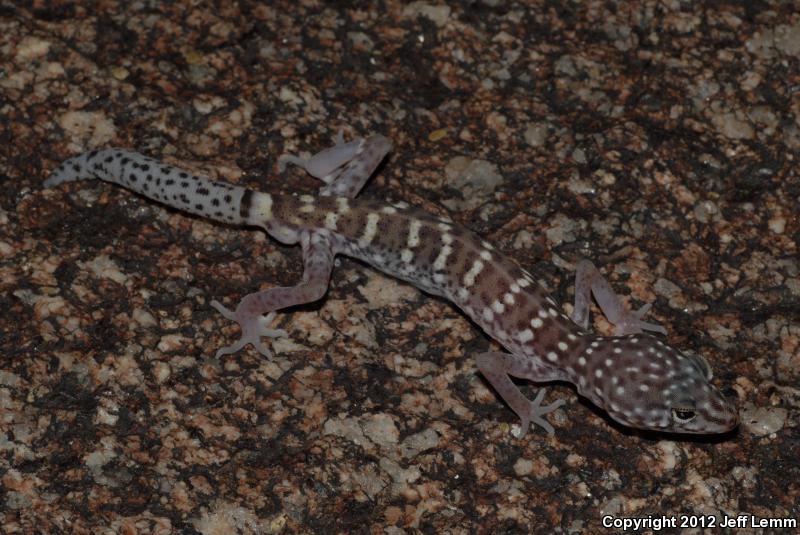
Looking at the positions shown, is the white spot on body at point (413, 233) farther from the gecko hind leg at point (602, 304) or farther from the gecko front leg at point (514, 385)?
the gecko hind leg at point (602, 304)

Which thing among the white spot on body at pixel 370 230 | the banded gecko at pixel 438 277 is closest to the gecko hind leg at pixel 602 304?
the banded gecko at pixel 438 277

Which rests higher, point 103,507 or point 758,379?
point 758,379

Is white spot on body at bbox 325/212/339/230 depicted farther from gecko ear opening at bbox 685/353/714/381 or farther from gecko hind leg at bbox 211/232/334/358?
gecko ear opening at bbox 685/353/714/381

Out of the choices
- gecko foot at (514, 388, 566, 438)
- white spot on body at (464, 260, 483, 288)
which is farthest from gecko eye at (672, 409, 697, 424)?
white spot on body at (464, 260, 483, 288)

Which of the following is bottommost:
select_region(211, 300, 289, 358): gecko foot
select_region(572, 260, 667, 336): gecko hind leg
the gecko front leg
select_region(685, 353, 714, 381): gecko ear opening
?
select_region(211, 300, 289, 358): gecko foot

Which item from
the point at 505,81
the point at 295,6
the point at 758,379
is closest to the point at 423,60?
the point at 505,81

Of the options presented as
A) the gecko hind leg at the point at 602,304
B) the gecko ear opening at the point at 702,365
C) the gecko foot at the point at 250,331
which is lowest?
the gecko foot at the point at 250,331

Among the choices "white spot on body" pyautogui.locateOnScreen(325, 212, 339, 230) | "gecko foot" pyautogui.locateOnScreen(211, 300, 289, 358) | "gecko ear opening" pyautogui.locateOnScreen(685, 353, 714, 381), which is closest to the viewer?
"gecko ear opening" pyautogui.locateOnScreen(685, 353, 714, 381)

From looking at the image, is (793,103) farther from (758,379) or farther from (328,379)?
(328,379)
